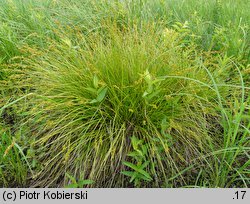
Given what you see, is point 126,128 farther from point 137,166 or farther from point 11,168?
point 11,168

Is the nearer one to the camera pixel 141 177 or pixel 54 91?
pixel 141 177

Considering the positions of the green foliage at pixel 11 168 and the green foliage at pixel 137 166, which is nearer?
the green foliage at pixel 137 166

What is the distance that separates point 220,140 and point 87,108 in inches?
33.5

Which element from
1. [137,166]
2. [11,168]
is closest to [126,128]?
[137,166]

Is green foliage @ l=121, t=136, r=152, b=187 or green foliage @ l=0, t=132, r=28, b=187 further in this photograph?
green foliage @ l=0, t=132, r=28, b=187

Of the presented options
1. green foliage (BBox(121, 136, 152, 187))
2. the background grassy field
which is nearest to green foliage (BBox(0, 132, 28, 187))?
the background grassy field

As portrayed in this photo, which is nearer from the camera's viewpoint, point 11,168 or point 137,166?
point 137,166

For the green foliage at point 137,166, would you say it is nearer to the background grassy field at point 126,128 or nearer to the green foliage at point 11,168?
the background grassy field at point 126,128

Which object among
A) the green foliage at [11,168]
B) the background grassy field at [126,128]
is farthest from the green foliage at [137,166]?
the green foliage at [11,168]

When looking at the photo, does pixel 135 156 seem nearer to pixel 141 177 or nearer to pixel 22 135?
→ pixel 141 177

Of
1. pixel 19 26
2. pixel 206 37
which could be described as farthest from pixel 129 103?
pixel 19 26

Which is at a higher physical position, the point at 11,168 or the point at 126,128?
the point at 126,128

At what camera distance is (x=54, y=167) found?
183 centimetres

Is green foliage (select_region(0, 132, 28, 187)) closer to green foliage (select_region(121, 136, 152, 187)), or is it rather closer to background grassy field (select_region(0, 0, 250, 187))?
background grassy field (select_region(0, 0, 250, 187))
